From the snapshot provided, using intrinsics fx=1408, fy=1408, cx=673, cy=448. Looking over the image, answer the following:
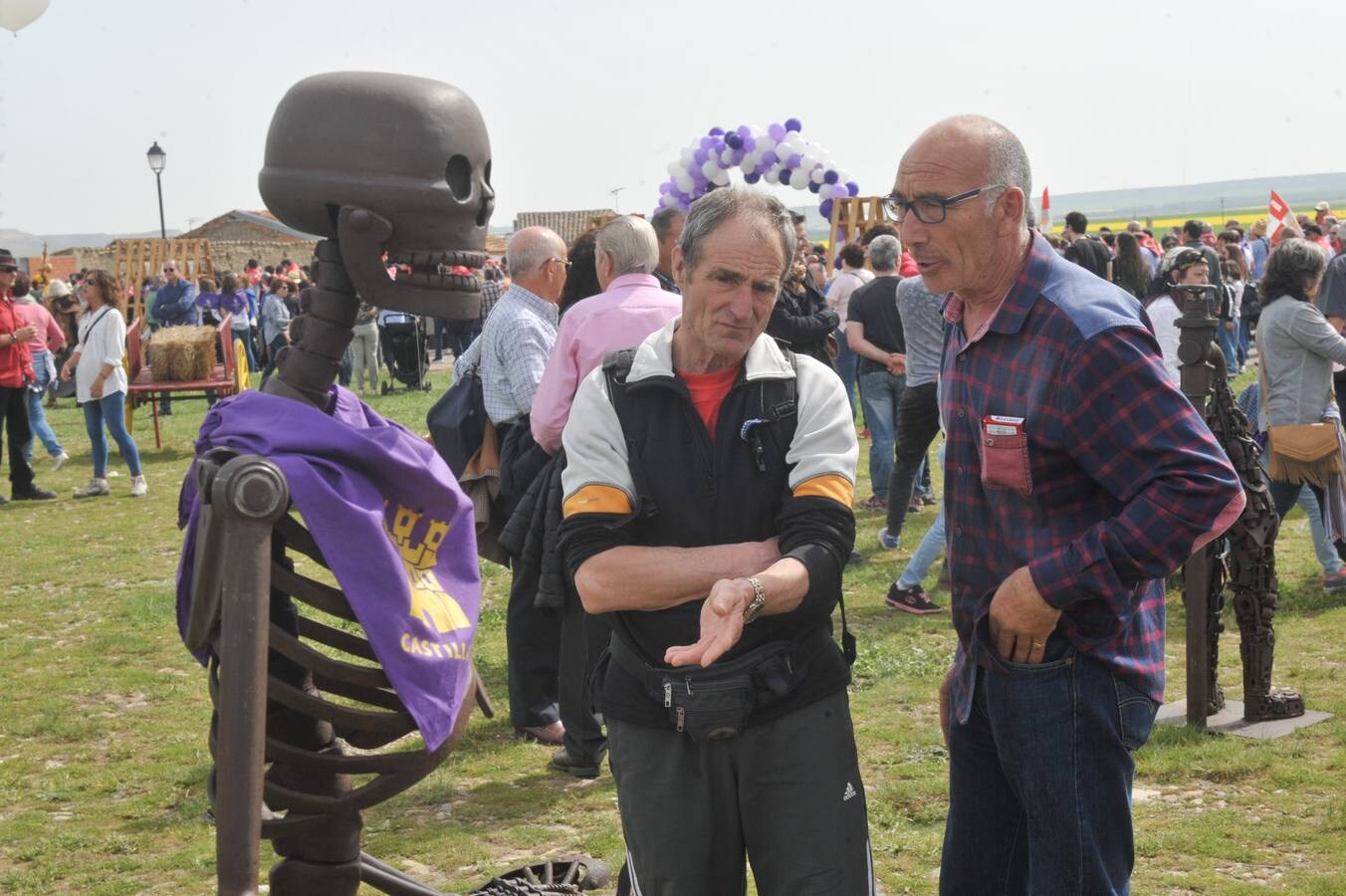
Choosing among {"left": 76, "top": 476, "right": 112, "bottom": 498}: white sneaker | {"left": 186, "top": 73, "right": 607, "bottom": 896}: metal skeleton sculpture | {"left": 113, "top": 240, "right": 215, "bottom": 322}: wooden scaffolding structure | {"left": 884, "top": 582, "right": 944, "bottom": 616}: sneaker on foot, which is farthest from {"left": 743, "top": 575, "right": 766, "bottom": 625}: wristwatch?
{"left": 113, "top": 240, "right": 215, "bottom": 322}: wooden scaffolding structure

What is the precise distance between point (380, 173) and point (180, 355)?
540 inches

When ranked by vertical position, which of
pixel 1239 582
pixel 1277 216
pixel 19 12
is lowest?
pixel 1239 582

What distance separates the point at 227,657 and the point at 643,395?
97 centimetres

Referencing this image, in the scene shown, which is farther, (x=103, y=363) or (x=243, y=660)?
(x=103, y=363)

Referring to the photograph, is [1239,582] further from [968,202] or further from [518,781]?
[968,202]

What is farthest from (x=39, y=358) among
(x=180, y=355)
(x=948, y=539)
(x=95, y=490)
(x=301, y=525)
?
(x=948, y=539)

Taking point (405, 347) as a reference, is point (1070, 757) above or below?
below

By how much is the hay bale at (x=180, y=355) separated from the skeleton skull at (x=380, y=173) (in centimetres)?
1347

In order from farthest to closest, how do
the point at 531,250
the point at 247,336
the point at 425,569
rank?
the point at 247,336
the point at 531,250
the point at 425,569

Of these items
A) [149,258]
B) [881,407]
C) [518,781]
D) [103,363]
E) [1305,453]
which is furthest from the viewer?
[149,258]

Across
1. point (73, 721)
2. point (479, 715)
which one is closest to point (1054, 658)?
point (479, 715)

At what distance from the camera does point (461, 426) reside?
229 inches

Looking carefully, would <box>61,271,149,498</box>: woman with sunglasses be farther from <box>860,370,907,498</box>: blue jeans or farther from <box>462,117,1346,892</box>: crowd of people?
<box>462,117,1346,892</box>: crowd of people

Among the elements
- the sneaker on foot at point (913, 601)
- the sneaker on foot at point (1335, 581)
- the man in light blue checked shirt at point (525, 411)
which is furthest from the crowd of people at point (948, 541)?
the sneaker on foot at point (1335, 581)
